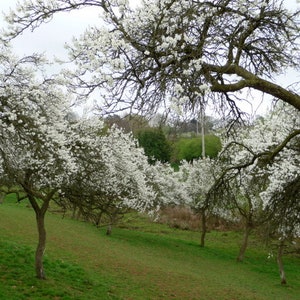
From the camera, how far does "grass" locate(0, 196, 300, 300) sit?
14530mm

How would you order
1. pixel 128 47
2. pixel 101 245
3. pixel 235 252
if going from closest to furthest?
1. pixel 128 47
2. pixel 101 245
3. pixel 235 252

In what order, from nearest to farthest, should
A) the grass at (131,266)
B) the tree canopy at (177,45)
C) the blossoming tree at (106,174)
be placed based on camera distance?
the tree canopy at (177,45) < the blossoming tree at (106,174) < the grass at (131,266)

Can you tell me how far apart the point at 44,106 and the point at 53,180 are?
3209 mm

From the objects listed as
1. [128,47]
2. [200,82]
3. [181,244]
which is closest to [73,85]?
[128,47]

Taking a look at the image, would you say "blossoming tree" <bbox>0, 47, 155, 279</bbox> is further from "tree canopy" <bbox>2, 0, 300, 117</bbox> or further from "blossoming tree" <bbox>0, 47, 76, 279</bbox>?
"tree canopy" <bbox>2, 0, 300, 117</bbox>

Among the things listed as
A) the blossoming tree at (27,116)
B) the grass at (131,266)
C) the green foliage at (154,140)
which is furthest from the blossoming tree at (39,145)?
the green foliage at (154,140)

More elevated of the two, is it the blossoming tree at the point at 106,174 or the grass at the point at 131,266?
the blossoming tree at the point at 106,174

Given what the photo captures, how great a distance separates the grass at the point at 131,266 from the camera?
47.7ft

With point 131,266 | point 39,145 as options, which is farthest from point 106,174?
point 39,145

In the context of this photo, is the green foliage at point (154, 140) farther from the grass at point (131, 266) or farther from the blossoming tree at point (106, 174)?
the grass at point (131, 266)

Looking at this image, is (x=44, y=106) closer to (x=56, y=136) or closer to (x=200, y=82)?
(x=56, y=136)

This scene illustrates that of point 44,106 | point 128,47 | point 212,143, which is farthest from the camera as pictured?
point 212,143

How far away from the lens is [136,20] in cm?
571

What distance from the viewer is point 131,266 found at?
830 inches
